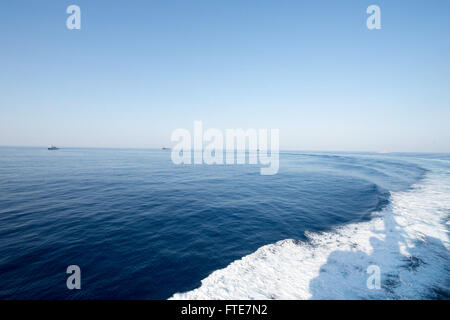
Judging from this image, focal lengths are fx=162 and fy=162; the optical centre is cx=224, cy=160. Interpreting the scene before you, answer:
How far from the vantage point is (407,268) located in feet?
23.7

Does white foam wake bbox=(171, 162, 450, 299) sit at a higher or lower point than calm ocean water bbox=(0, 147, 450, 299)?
lower

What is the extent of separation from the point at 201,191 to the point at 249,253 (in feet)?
40.2

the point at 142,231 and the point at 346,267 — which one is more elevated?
the point at 142,231

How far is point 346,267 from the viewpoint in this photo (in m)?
7.46

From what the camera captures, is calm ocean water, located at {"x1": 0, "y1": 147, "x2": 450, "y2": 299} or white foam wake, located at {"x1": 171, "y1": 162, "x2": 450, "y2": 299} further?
calm ocean water, located at {"x1": 0, "y1": 147, "x2": 450, "y2": 299}

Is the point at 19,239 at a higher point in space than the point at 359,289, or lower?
higher

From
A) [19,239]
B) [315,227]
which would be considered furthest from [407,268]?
[19,239]

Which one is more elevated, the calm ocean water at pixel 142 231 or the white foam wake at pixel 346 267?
the calm ocean water at pixel 142 231

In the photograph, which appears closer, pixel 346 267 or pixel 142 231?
pixel 346 267

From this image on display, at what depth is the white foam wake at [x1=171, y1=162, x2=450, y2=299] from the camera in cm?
613

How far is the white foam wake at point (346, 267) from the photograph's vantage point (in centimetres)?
613

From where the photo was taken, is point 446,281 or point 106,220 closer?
point 446,281

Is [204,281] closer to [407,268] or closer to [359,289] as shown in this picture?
[359,289]
